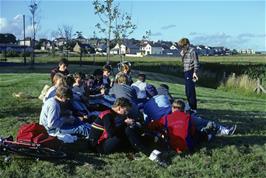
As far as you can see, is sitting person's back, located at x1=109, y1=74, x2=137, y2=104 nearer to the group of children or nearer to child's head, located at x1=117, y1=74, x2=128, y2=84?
child's head, located at x1=117, y1=74, x2=128, y2=84

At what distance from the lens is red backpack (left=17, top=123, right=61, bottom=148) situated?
7.57 metres

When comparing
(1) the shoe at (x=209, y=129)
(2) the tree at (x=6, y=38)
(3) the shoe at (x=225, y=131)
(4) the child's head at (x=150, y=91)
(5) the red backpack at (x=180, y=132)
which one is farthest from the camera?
(2) the tree at (x=6, y=38)

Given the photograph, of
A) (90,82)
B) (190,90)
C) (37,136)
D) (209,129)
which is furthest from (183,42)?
(37,136)

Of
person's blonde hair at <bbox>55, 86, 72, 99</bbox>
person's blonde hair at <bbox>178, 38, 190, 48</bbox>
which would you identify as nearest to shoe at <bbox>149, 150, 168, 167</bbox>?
person's blonde hair at <bbox>55, 86, 72, 99</bbox>

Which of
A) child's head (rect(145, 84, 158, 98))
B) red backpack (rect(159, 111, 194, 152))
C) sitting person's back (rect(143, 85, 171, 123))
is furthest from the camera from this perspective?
child's head (rect(145, 84, 158, 98))

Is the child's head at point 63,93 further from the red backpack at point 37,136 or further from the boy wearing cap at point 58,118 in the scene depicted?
→ the red backpack at point 37,136

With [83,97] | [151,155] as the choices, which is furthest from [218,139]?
[83,97]

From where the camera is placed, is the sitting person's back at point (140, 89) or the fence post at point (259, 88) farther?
the fence post at point (259, 88)

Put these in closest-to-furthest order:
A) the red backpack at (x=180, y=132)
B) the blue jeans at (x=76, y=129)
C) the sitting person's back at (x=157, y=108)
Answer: the red backpack at (x=180, y=132)
the blue jeans at (x=76, y=129)
the sitting person's back at (x=157, y=108)

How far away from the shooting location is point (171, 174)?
278 inches

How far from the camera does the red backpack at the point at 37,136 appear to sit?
7.57 m

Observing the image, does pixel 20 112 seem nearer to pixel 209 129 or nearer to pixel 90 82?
pixel 90 82

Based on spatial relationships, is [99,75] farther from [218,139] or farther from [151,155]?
[151,155]

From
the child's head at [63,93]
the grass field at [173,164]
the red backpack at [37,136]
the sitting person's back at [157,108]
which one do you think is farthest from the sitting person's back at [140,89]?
the red backpack at [37,136]
